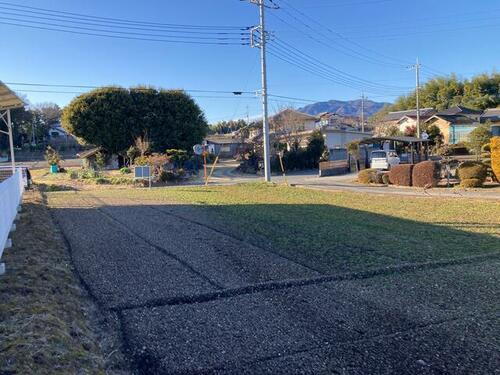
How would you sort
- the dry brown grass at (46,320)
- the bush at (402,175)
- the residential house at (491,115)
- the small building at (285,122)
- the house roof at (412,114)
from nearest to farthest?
the dry brown grass at (46,320)
the bush at (402,175)
the residential house at (491,115)
the small building at (285,122)
the house roof at (412,114)

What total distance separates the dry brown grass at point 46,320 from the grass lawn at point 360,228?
3045 millimetres

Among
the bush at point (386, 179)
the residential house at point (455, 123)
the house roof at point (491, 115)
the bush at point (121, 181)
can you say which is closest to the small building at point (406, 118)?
the residential house at point (455, 123)

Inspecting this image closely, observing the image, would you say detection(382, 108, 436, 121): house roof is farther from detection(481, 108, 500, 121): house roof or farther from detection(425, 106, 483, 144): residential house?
detection(481, 108, 500, 121): house roof

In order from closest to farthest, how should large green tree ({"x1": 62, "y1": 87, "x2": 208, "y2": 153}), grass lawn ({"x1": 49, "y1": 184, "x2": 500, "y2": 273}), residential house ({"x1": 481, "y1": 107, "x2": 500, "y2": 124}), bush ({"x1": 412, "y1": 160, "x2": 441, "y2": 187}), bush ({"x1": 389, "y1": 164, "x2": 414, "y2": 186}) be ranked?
grass lawn ({"x1": 49, "y1": 184, "x2": 500, "y2": 273}), bush ({"x1": 412, "y1": 160, "x2": 441, "y2": 187}), bush ({"x1": 389, "y1": 164, "x2": 414, "y2": 186}), large green tree ({"x1": 62, "y1": 87, "x2": 208, "y2": 153}), residential house ({"x1": 481, "y1": 107, "x2": 500, "y2": 124})

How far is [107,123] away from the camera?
38.2m

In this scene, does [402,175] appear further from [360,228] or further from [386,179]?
[360,228]

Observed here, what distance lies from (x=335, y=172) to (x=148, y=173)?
14.7 m

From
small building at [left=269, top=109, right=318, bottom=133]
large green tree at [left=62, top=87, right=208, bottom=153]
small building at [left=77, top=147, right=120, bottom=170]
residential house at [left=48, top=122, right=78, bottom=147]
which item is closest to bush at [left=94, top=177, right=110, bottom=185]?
large green tree at [left=62, top=87, right=208, bottom=153]

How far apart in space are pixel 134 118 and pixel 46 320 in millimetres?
37602

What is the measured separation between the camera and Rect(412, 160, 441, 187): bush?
63.6 ft

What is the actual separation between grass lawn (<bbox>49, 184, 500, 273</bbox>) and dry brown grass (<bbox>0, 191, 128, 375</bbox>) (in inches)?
120

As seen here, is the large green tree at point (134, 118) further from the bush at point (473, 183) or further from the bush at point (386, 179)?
the bush at point (473, 183)

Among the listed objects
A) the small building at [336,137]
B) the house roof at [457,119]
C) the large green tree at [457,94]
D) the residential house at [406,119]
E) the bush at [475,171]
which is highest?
the large green tree at [457,94]

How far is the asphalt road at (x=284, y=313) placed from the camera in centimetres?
311
